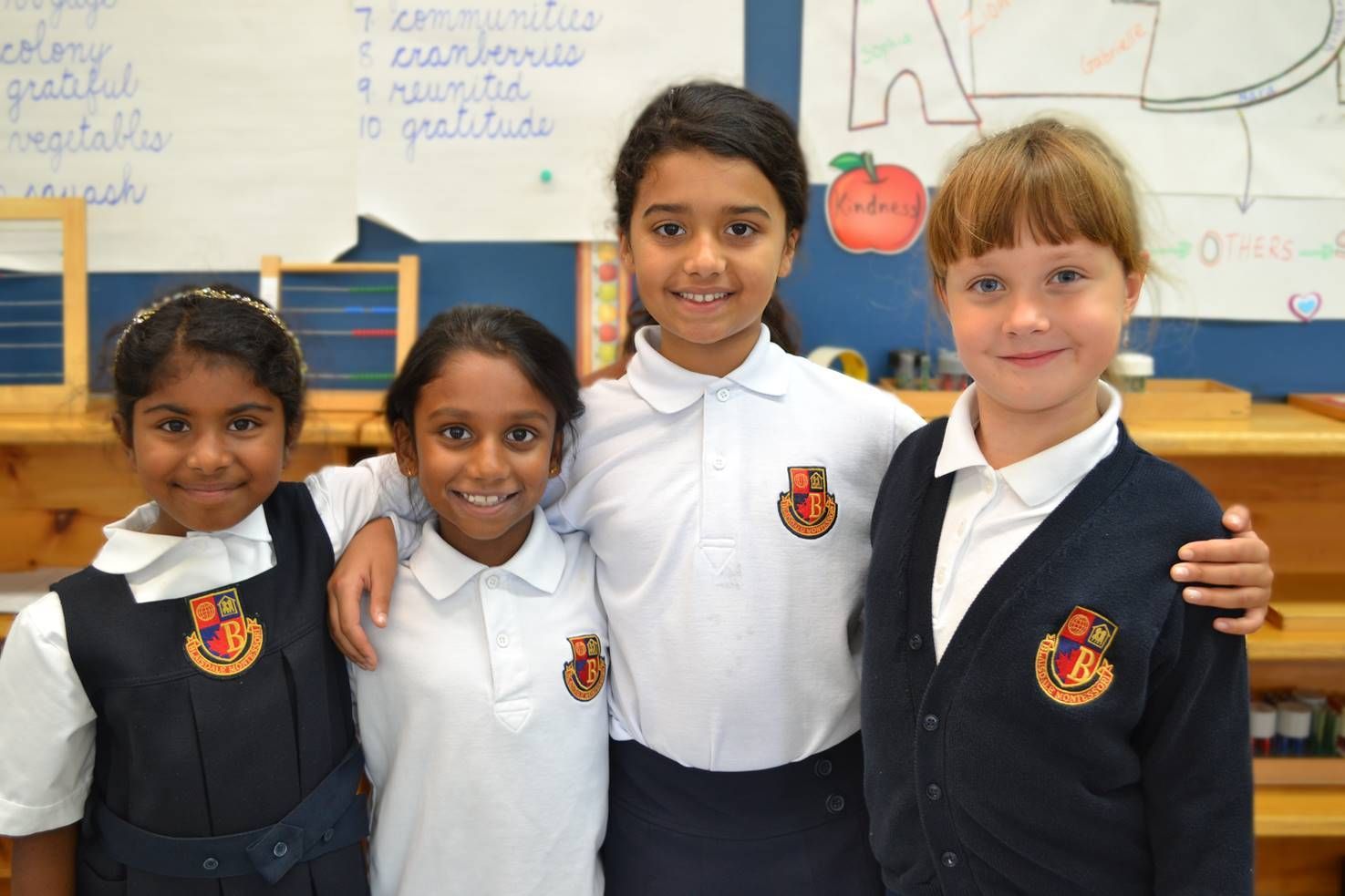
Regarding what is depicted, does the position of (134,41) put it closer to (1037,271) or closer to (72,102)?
(72,102)

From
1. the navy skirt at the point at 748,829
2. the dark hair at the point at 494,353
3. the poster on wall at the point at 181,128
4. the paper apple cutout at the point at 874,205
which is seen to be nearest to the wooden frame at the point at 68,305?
the poster on wall at the point at 181,128

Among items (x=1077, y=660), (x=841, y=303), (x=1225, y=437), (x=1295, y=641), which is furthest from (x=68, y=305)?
(x=1295, y=641)

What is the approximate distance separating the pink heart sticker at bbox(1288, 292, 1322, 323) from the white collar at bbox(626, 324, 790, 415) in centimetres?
129

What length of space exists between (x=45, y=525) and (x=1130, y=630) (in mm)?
1776

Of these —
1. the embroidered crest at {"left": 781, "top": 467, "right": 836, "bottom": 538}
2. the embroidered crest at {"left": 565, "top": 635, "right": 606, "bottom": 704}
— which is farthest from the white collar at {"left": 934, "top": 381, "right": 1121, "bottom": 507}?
the embroidered crest at {"left": 565, "top": 635, "right": 606, "bottom": 704}

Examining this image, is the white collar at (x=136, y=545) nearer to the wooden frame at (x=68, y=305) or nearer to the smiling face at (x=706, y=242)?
the smiling face at (x=706, y=242)

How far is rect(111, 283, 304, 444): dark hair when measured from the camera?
97cm

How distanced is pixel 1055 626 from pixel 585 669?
0.49 meters

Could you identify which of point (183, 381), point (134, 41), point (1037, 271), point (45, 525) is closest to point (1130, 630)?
point (1037, 271)

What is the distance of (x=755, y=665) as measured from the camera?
3.42 feet

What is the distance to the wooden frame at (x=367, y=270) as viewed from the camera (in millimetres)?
1761

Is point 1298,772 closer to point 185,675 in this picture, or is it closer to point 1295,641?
point 1295,641

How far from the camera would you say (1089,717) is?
804 millimetres

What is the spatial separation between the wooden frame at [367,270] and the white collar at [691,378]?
0.78m
